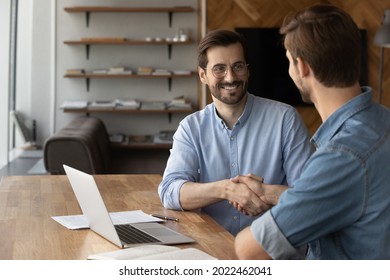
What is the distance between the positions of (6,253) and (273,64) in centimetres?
603

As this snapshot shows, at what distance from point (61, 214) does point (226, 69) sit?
0.82m

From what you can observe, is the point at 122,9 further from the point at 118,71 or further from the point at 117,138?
the point at 117,138

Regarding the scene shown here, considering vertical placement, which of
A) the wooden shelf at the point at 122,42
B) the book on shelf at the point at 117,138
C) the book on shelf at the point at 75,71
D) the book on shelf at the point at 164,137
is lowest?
the book on shelf at the point at 117,138

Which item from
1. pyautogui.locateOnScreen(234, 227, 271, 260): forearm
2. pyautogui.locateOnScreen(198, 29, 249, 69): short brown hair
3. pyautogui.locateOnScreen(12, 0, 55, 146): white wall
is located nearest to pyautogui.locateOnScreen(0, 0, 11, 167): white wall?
pyautogui.locateOnScreen(12, 0, 55, 146): white wall

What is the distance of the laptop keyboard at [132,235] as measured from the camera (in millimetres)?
2135

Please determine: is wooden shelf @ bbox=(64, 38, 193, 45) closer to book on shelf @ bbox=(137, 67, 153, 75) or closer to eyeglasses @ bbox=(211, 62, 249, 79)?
book on shelf @ bbox=(137, 67, 153, 75)

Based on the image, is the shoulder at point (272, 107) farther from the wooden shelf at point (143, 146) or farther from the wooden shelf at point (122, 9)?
the wooden shelf at point (122, 9)

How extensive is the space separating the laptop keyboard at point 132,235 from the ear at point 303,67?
70cm

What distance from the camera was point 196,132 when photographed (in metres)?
2.84

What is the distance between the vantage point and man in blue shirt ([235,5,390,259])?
5.22 ft

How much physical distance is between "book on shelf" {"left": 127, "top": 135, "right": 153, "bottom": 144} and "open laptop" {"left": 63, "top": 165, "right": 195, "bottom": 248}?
5449 millimetres

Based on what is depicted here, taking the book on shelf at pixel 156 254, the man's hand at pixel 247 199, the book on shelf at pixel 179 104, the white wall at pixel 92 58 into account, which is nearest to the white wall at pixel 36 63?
the white wall at pixel 92 58

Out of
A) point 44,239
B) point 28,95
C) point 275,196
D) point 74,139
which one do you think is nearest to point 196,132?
point 275,196
